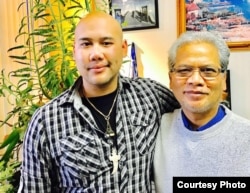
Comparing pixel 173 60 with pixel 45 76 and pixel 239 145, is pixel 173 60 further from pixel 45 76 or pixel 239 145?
pixel 45 76

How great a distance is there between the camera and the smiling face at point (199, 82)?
1166 millimetres

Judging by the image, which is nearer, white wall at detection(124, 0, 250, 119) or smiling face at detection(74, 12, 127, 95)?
smiling face at detection(74, 12, 127, 95)

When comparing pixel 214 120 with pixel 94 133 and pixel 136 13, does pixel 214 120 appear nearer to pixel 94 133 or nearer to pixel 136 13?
pixel 94 133

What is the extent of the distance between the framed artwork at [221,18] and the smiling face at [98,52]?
3.26ft

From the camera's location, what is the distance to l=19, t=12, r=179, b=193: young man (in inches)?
47.1

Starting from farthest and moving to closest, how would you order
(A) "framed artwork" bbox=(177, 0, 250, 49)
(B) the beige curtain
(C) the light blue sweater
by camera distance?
(B) the beige curtain
(A) "framed artwork" bbox=(177, 0, 250, 49)
(C) the light blue sweater

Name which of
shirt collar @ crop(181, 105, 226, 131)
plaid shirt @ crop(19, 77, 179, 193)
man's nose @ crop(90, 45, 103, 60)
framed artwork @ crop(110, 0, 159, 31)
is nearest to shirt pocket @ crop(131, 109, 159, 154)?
plaid shirt @ crop(19, 77, 179, 193)

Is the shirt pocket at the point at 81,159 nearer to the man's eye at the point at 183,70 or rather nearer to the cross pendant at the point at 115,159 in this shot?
the cross pendant at the point at 115,159

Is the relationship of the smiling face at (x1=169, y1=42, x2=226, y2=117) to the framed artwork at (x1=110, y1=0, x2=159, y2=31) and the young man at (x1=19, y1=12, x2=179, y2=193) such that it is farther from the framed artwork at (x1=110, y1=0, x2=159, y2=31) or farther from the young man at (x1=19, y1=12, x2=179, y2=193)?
the framed artwork at (x1=110, y1=0, x2=159, y2=31)

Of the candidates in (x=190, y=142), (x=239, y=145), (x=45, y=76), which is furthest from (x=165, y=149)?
(x=45, y=76)

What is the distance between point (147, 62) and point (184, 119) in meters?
1.11

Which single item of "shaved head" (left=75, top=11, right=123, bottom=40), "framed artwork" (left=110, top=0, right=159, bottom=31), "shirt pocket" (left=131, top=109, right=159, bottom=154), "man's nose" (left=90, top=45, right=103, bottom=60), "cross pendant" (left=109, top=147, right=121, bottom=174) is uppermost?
"framed artwork" (left=110, top=0, right=159, bottom=31)

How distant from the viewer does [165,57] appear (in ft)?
7.58

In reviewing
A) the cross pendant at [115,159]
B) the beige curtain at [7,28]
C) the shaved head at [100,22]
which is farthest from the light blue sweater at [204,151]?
the beige curtain at [7,28]
